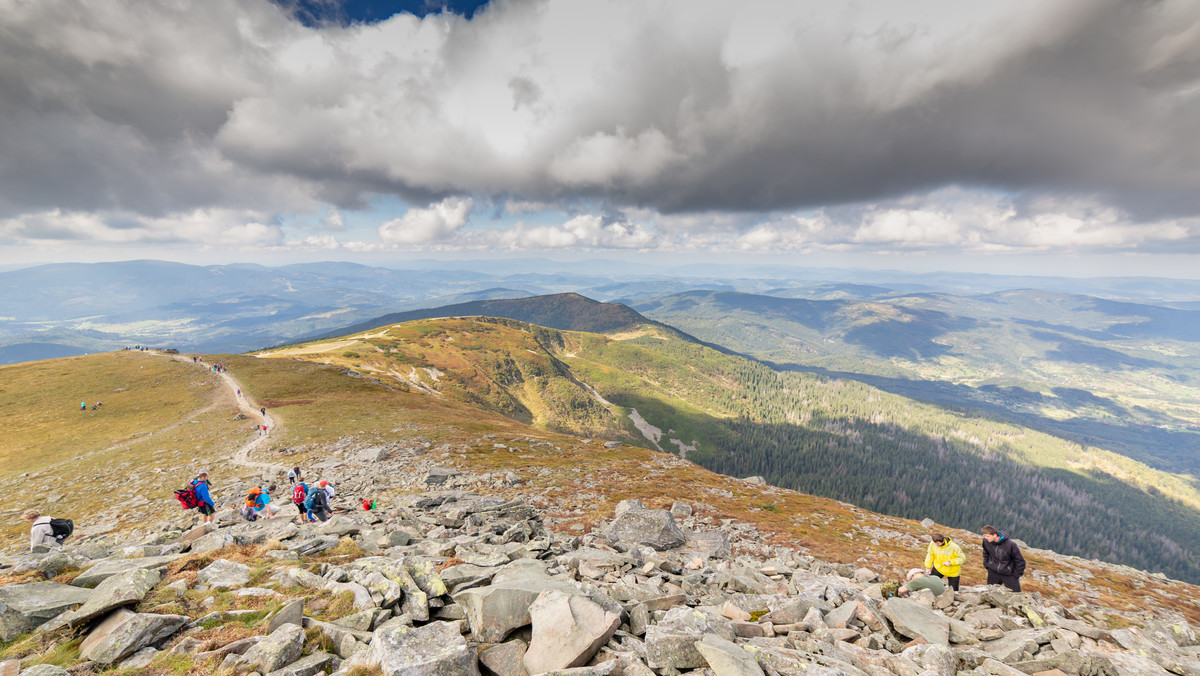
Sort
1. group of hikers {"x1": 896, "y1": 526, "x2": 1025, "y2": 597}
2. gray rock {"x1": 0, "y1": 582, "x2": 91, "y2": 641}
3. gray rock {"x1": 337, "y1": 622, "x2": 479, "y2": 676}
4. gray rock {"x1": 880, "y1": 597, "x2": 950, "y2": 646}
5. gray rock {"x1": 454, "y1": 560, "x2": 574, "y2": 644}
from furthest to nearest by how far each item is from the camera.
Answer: group of hikers {"x1": 896, "y1": 526, "x2": 1025, "y2": 597} < gray rock {"x1": 880, "y1": 597, "x2": 950, "y2": 646} < gray rock {"x1": 454, "y1": 560, "x2": 574, "y2": 644} < gray rock {"x1": 0, "y1": 582, "x2": 91, "y2": 641} < gray rock {"x1": 337, "y1": 622, "x2": 479, "y2": 676}

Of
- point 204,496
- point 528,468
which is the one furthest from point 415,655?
point 528,468

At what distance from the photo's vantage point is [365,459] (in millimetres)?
46719

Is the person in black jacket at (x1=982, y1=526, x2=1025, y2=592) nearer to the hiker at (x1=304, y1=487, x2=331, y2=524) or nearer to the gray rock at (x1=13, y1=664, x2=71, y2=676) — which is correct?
the gray rock at (x1=13, y1=664, x2=71, y2=676)

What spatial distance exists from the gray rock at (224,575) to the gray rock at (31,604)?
259cm

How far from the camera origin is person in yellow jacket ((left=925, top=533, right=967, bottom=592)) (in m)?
19.4

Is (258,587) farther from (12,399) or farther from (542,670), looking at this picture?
(12,399)

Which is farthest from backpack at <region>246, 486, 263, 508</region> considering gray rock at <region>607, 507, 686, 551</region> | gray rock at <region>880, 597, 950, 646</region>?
gray rock at <region>880, 597, 950, 646</region>

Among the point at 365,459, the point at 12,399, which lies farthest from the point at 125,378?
the point at 365,459

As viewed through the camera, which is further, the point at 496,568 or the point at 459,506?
the point at 459,506

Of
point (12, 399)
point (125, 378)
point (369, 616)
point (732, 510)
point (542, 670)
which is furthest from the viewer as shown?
point (125, 378)

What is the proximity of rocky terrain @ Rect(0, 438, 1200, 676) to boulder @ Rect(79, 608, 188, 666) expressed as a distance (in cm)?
4

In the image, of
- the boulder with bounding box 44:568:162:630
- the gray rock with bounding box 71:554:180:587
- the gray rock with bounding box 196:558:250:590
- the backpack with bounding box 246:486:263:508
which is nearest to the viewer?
the boulder with bounding box 44:568:162:630

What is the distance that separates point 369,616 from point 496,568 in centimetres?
553

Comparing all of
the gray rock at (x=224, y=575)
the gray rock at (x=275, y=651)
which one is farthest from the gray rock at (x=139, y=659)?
the gray rock at (x=224, y=575)
